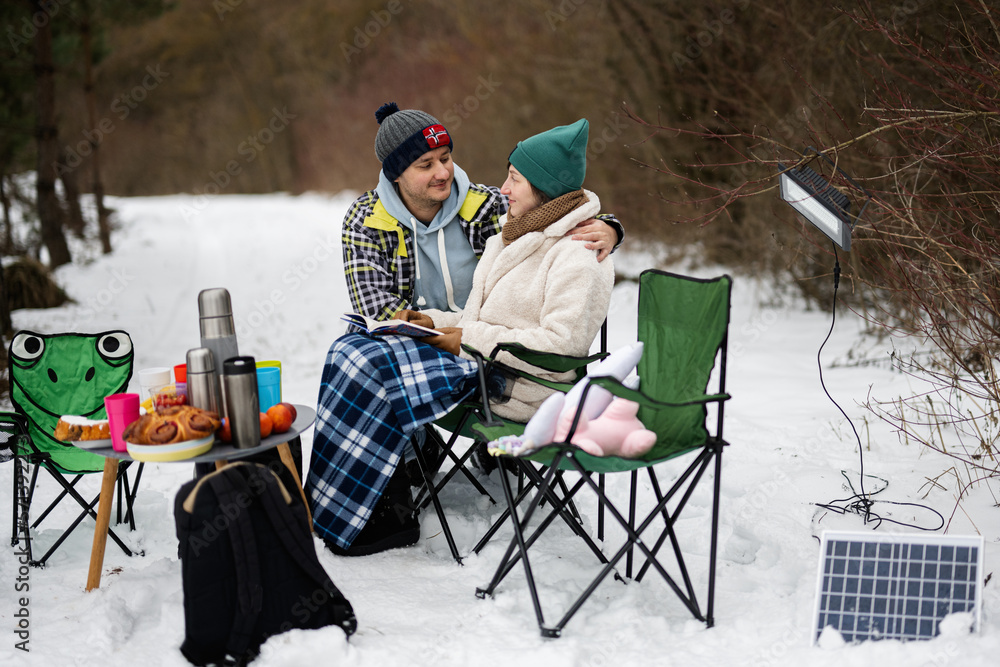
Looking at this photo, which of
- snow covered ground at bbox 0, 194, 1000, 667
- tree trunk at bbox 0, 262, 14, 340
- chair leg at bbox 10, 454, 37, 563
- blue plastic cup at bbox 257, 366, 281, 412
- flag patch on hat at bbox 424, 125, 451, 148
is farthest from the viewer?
tree trunk at bbox 0, 262, 14, 340

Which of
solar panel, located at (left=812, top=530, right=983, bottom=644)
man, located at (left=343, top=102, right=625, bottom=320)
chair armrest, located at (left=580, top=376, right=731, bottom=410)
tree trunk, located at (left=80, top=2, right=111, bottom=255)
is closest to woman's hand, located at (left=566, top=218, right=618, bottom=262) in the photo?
man, located at (left=343, top=102, right=625, bottom=320)

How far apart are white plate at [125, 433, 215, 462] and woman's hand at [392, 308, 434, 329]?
3.31 feet

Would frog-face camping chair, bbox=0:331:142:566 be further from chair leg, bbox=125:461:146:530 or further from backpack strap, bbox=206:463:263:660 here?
backpack strap, bbox=206:463:263:660

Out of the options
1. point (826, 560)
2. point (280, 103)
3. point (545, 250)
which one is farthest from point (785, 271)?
point (280, 103)

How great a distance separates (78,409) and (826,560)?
2616 millimetres

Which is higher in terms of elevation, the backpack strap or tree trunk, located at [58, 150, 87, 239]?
tree trunk, located at [58, 150, 87, 239]

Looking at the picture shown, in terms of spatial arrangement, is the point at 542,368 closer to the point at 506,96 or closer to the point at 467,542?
the point at 467,542

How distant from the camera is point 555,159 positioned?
2.89m

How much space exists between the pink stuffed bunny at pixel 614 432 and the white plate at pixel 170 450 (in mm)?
994

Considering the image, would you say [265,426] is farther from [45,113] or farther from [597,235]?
[45,113]

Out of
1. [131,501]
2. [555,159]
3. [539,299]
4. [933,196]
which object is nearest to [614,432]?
[539,299]

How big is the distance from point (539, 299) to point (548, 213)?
12.0 inches

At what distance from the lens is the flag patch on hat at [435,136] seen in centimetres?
320

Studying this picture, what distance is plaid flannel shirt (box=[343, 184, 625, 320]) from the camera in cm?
334
